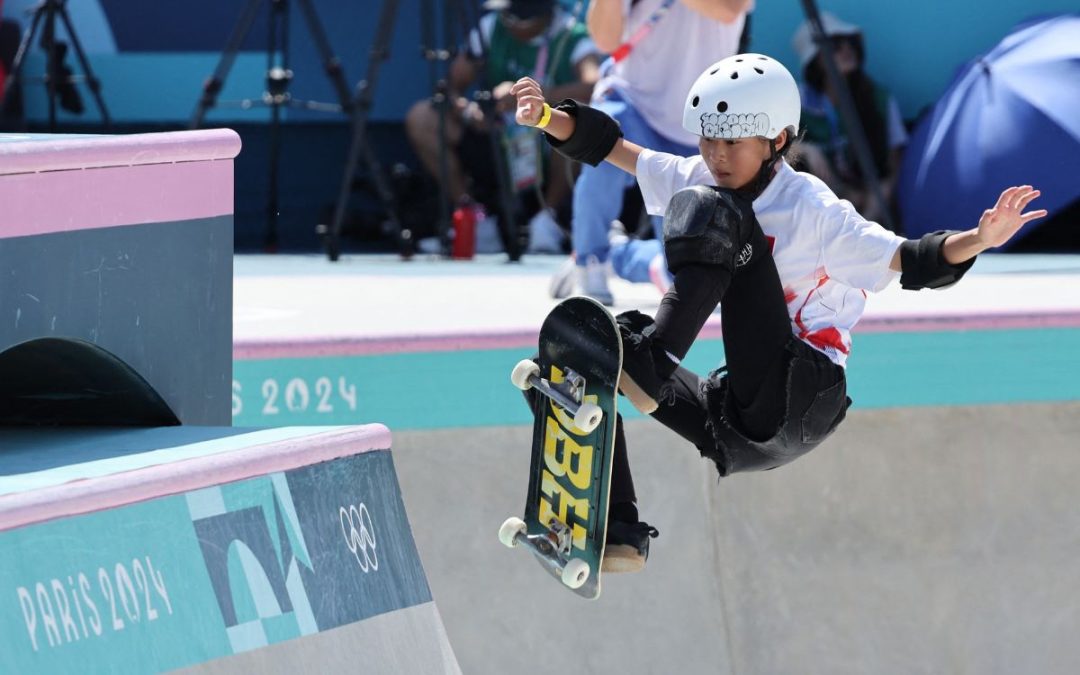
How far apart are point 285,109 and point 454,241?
192 centimetres

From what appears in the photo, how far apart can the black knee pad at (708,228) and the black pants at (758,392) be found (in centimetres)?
8

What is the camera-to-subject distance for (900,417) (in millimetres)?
5594

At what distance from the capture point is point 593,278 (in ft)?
21.7

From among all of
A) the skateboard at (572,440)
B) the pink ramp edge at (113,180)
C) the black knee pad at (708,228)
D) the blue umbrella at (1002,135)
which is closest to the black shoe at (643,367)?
the skateboard at (572,440)

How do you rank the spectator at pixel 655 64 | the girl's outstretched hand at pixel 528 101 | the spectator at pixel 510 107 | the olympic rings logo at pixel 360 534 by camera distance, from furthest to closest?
the spectator at pixel 510 107 < the spectator at pixel 655 64 < the girl's outstretched hand at pixel 528 101 < the olympic rings logo at pixel 360 534

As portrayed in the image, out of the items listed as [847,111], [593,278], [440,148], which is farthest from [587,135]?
[440,148]

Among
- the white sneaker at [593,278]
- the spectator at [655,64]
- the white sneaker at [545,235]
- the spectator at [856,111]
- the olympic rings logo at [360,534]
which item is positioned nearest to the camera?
the olympic rings logo at [360,534]

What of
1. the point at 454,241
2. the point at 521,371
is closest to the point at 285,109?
the point at 454,241

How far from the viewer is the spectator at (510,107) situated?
905cm

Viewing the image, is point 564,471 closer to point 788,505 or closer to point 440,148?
point 788,505

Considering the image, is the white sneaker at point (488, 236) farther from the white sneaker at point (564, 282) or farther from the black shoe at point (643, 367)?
the black shoe at point (643, 367)

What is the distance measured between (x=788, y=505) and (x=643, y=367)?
75.6 inches

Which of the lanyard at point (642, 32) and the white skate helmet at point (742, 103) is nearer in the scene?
the white skate helmet at point (742, 103)

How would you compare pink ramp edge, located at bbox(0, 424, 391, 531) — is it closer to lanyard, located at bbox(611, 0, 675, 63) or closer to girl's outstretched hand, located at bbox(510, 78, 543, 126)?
girl's outstretched hand, located at bbox(510, 78, 543, 126)
